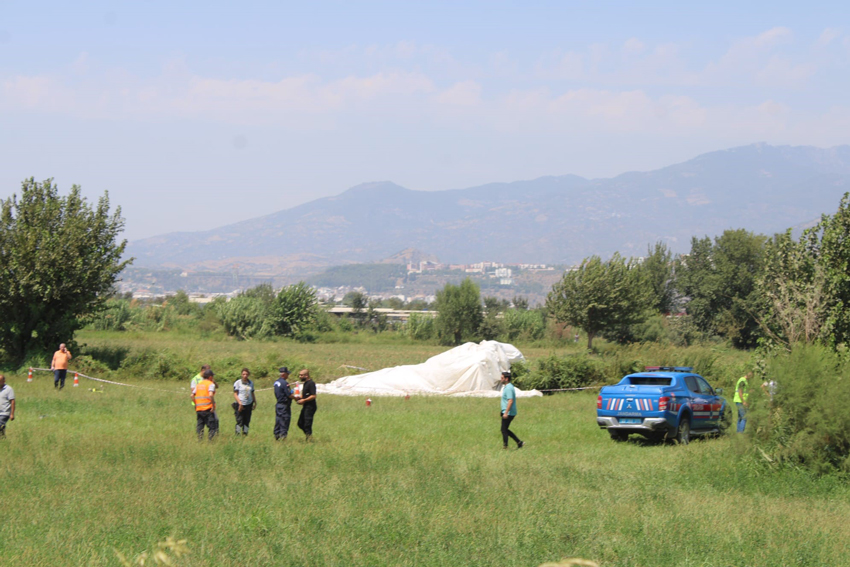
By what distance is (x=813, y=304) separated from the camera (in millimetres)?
15406

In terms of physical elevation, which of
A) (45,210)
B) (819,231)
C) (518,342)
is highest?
(45,210)

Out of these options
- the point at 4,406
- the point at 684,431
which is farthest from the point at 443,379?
the point at 4,406

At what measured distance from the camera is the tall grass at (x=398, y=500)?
26.9ft

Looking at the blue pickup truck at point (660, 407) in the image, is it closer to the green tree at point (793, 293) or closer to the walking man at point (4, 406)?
the green tree at point (793, 293)

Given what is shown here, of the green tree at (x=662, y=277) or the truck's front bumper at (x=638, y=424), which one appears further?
the green tree at (x=662, y=277)

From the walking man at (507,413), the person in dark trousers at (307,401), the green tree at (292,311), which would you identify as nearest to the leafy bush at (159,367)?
the person in dark trousers at (307,401)

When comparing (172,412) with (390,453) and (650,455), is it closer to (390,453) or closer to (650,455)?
(390,453)

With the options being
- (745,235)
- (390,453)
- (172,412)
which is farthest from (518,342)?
(390,453)

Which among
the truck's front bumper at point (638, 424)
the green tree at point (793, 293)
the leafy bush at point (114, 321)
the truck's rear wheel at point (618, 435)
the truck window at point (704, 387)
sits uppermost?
the green tree at point (793, 293)

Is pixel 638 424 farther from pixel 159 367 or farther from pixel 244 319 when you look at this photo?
pixel 244 319

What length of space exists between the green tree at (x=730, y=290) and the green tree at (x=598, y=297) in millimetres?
18235

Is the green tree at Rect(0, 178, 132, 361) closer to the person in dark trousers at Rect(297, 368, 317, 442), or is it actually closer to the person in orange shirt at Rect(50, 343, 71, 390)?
the person in orange shirt at Rect(50, 343, 71, 390)

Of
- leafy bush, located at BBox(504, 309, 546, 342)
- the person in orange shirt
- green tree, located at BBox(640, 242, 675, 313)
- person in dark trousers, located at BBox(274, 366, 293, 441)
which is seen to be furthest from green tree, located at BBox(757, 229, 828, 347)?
green tree, located at BBox(640, 242, 675, 313)

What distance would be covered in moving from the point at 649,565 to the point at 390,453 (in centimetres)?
685
